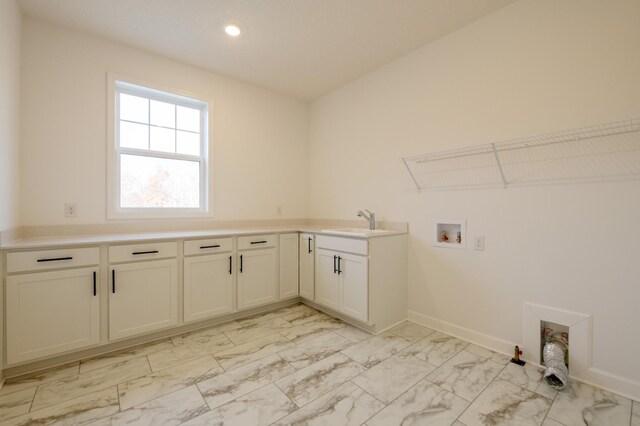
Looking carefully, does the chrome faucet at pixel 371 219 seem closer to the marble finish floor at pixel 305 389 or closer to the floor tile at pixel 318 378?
the marble finish floor at pixel 305 389

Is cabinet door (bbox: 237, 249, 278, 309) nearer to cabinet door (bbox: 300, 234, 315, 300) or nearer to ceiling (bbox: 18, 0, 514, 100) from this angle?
cabinet door (bbox: 300, 234, 315, 300)

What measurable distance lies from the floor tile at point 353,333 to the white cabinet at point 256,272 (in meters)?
0.89

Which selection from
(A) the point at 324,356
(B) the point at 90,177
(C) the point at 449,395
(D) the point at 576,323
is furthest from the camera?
(B) the point at 90,177

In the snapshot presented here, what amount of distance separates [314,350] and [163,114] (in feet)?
9.20

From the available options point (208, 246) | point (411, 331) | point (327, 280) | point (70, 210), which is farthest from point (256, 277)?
point (70, 210)

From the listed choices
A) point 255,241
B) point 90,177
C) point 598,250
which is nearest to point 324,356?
point 255,241

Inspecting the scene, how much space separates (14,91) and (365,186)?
10.3 feet

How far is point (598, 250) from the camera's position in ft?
6.08

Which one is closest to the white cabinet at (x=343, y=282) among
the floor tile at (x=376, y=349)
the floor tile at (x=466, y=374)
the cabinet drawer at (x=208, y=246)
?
the floor tile at (x=376, y=349)

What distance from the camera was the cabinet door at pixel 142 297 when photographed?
7.43ft

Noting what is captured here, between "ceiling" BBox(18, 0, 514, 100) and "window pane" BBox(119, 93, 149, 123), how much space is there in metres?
0.49

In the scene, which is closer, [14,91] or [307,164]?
[14,91]

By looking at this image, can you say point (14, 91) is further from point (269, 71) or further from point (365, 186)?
point (365, 186)

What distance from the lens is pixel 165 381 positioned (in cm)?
190
